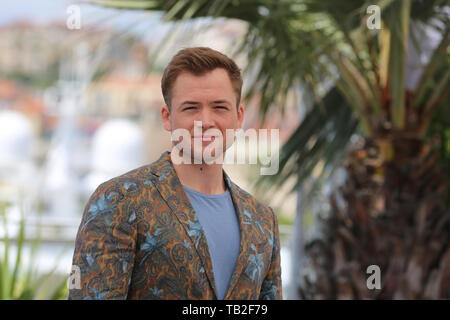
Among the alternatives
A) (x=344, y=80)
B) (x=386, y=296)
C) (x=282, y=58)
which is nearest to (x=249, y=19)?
(x=282, y=58)

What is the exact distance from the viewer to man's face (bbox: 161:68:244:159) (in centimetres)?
65

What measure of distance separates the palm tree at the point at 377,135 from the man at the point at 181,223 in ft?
4.30

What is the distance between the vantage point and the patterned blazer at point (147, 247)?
2.04 ft

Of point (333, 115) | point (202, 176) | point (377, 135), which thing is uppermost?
point (333, 115)

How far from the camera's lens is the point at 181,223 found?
0.64 meters

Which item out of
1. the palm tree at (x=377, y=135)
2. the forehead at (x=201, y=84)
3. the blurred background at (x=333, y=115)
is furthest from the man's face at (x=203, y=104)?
the palm tree at (x=377, y=135)

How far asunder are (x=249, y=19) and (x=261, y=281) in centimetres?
161

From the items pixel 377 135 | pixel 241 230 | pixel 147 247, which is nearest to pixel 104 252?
pixel 147 247

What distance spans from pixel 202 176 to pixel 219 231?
64mm

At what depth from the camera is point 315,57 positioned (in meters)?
2.00

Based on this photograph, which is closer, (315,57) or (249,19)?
(315,57)

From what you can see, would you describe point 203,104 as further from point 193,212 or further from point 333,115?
point 333,115
